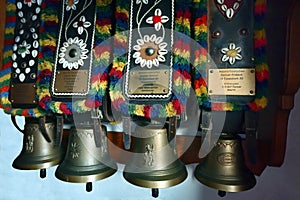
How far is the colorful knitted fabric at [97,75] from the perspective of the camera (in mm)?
681

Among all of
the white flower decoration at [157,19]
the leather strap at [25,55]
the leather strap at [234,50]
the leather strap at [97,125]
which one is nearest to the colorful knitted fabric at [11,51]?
the leather strap at [25,55]

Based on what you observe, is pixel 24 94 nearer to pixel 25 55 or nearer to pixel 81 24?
pixel 25 55

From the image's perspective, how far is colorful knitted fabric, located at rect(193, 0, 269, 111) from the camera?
620 mm

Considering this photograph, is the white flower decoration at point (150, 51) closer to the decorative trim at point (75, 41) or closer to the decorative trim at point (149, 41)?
the decorative trim at point (149, 41)

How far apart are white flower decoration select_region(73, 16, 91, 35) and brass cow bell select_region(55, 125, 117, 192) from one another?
199 mm

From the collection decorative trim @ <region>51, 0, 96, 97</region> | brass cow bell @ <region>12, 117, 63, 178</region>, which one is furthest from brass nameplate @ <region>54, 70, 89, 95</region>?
brass cow bell @ <region>12, 117, 63, 178</region>

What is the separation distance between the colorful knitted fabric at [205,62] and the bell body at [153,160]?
106 millimetres

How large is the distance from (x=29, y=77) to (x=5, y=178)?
1.37ft

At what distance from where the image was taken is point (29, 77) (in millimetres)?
740

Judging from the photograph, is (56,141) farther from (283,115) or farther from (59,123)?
(283,115)

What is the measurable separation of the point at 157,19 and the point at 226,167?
305mm

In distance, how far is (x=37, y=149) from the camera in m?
0.76

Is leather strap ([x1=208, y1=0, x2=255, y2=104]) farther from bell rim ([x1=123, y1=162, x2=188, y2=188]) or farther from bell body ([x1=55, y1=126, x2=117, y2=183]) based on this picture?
bell body ([x1=55, y1=126, x2=117, y2=183])

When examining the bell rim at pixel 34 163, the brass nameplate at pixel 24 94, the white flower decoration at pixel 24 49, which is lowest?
the bell rim at pixel 34 163
